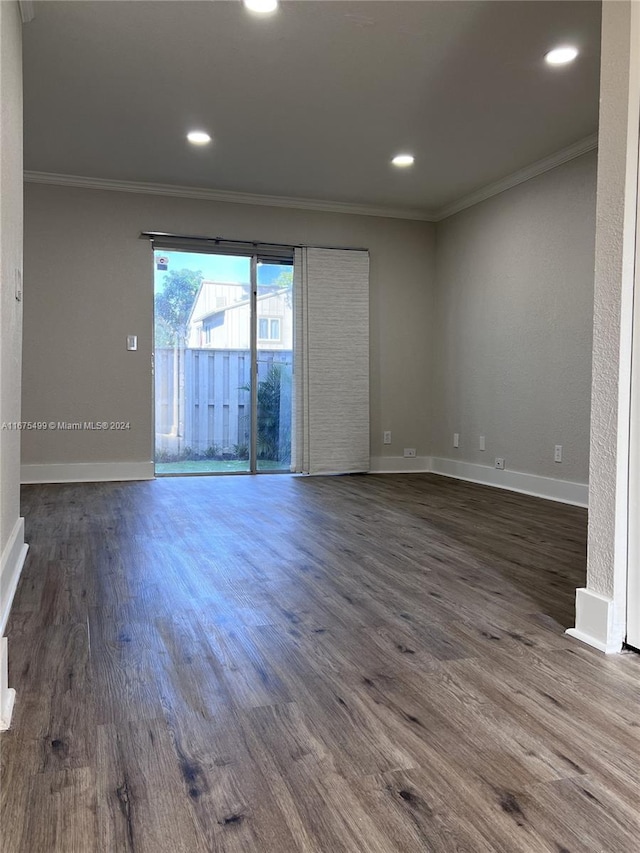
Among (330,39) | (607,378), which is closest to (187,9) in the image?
(330,39)

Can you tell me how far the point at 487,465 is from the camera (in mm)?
→ 5426

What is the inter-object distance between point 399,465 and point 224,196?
2.97 meters

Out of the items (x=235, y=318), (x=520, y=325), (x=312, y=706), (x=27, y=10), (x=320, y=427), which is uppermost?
(x=27, y=10)

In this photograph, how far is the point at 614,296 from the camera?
185cm

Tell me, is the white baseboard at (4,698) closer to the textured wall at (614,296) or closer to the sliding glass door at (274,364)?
the textured wall at (614,296)

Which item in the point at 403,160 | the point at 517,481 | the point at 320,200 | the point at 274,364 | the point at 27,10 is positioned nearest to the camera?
the point at 27,10

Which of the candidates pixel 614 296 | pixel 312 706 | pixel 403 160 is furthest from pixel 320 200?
pixel 312 706

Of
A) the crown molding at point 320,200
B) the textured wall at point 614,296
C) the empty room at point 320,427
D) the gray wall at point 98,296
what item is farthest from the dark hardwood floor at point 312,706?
the crown molding at point 320,200

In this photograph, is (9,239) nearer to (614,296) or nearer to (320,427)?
(614,296)

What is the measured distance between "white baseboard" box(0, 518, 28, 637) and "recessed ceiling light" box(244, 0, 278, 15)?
8.06 ft

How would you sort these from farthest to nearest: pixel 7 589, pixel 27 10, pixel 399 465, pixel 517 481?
pixel 399 465 < pixel 517 481 < pixel 27 10 < pixel 7 589

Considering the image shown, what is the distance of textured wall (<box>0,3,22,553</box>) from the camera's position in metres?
2.12

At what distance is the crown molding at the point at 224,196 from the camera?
5.12 metres

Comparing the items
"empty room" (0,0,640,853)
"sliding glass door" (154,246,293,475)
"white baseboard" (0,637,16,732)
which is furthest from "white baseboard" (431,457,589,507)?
"white baseboard" (0,637,16,732)
